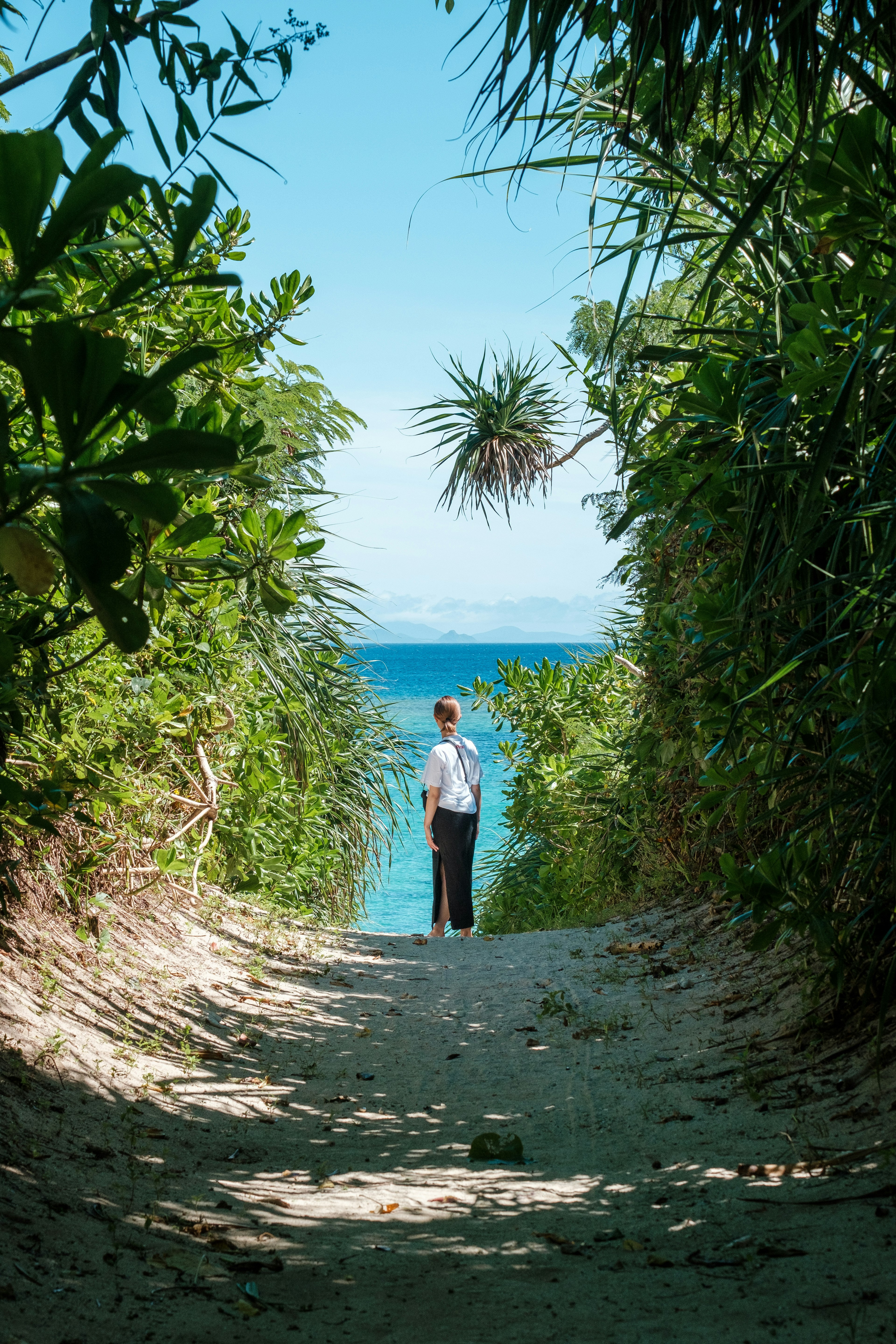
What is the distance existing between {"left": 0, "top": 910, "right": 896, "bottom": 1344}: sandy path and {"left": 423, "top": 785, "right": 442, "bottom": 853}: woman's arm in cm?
262

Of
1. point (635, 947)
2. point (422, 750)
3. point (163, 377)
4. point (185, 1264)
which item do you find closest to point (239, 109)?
point (163, 377)

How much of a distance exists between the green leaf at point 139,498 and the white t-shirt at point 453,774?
5300 mm

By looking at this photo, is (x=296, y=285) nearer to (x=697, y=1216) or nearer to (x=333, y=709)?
(x=697, y=1216)

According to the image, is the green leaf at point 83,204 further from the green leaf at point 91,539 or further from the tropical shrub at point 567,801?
the tropical shrub at point 567,801

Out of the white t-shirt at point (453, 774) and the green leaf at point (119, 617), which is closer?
the green leaf at point (119, 617)

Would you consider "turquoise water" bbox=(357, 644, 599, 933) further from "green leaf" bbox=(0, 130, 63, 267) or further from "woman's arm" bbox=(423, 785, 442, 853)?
"green leaf" bbox=(0, 130, 63, 267)

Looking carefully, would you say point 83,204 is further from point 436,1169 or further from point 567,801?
point 567,801

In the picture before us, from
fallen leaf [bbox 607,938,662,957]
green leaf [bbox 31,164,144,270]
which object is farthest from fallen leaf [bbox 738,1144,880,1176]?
fallen leaf [bbox 607,938,662,957]

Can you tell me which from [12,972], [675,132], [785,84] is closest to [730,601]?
[675,132]

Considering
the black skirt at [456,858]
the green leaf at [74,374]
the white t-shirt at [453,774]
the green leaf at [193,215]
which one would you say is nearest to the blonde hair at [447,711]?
the white t-shirt at [453,774]

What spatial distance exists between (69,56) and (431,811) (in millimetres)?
5167

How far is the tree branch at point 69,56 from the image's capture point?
3.86 feet

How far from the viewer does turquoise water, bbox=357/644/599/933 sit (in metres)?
8.08

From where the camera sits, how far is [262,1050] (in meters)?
2.89
